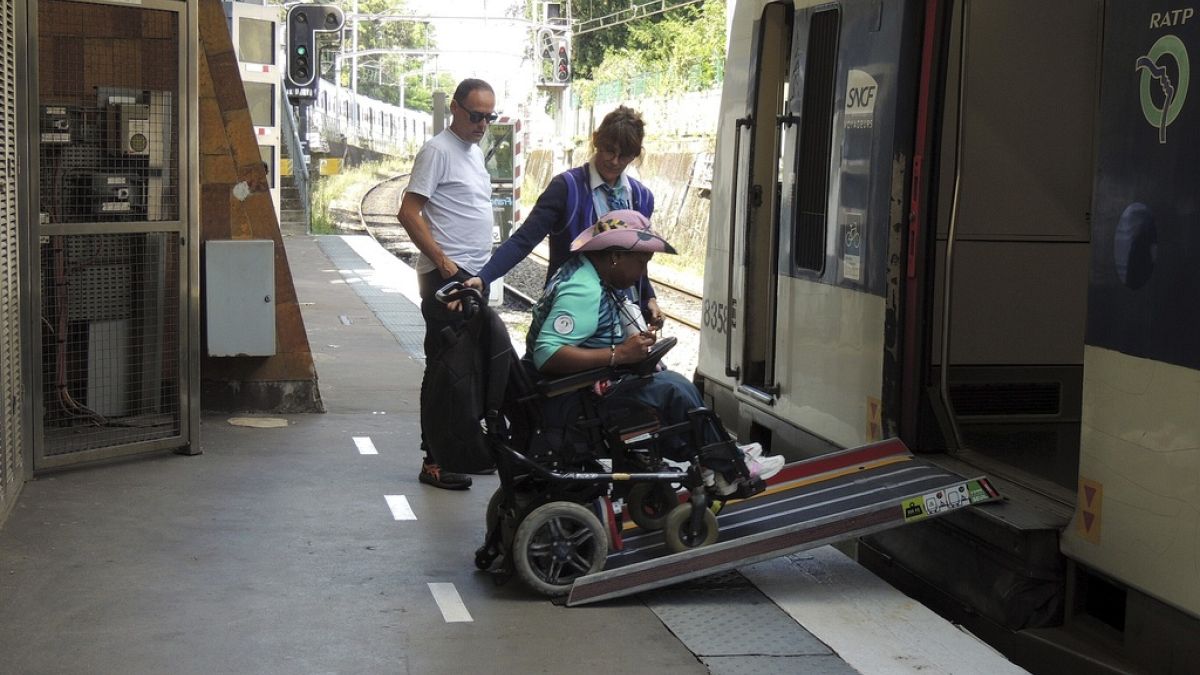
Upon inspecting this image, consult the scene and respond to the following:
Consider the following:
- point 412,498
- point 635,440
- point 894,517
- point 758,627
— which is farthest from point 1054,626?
point 412,498

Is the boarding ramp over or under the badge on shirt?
under

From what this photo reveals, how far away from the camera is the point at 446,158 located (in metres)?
7.21

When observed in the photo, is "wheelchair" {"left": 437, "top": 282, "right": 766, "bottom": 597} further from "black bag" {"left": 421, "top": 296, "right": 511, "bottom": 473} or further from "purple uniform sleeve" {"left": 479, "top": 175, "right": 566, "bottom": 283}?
"purple uniform sleeve" {"left": 479, "top": 175, "right": 566, "bottom": 283}

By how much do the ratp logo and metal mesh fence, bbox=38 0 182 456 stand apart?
16.1 feet

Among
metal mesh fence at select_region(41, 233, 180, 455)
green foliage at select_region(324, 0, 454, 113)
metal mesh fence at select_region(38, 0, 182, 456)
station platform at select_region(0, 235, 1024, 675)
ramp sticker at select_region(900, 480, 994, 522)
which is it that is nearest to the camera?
station platform at select_region(0, 235, 1024, 675)

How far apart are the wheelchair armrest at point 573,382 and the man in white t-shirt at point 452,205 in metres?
1.75

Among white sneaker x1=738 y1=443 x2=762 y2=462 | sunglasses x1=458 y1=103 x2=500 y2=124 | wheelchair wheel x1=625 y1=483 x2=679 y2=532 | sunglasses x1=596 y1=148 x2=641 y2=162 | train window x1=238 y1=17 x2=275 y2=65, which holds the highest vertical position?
train window x1=238 y1=17 x2=275 y2=65

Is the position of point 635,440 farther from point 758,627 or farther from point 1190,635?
point 1190,635

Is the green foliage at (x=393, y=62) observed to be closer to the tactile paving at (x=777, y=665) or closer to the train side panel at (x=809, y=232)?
the train side panel at (x=809, y=232)

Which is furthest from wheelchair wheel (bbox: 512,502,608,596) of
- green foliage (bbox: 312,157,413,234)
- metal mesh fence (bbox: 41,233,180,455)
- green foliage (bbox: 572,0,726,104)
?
green foliage (bbox: 572,0,726,104)

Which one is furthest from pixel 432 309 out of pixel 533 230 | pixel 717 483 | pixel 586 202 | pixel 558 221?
pixel 717 483

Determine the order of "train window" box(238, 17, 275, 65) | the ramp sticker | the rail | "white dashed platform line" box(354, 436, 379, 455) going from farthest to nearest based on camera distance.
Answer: the rail < "train window" box(238, 17, 275, 65) < "white dashed platform line" box(354, 436, 379, 455) < the ramp sticker

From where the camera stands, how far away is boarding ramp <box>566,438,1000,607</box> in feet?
16.8

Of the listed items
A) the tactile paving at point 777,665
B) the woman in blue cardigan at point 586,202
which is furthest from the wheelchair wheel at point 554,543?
the woman in blue cardigan at point 586,202
